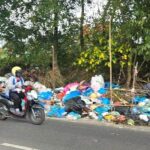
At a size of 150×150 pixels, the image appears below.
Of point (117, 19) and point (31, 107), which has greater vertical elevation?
point (117, 19)

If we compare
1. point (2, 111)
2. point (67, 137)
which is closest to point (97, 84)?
point (2, 111)

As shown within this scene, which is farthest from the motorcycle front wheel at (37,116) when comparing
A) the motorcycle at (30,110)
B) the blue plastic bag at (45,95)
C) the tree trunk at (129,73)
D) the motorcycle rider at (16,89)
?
the tree trunk at (129,73)

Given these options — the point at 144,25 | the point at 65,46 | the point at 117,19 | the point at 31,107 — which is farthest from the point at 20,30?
the point at 31,107

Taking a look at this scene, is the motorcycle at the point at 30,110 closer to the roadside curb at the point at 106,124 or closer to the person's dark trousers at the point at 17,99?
the person's dark trousers at the point at 17,99

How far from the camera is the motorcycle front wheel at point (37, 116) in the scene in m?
11.2

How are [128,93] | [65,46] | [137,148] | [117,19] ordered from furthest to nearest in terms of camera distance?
[65,46], [117,19], [128,93], [137,148]

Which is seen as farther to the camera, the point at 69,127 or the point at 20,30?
the point at 20,30

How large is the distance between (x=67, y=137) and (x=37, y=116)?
1939 millimetres

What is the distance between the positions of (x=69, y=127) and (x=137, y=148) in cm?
277

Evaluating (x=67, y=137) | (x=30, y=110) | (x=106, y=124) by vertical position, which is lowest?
(x=106, y=124)

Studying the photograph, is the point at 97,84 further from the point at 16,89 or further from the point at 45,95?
the point at 16,89

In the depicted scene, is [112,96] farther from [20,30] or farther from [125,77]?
[20,30]

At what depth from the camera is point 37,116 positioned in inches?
445

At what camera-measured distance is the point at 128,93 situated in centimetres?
1315
